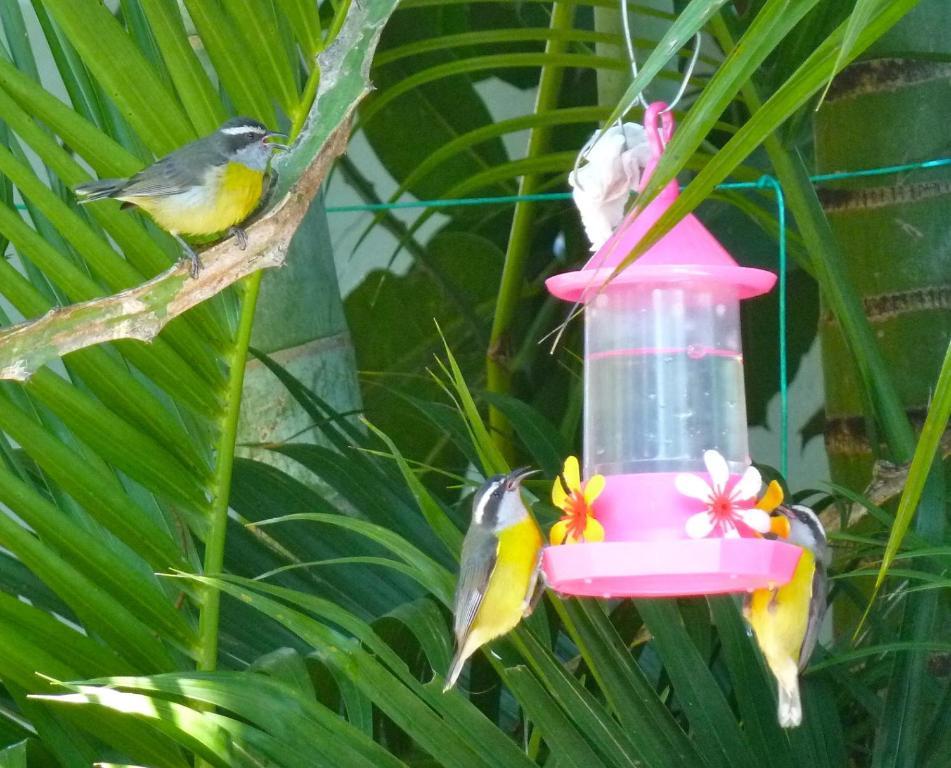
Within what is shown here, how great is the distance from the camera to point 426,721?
58.7 inches

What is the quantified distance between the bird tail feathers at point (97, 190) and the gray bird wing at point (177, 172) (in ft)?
0.04

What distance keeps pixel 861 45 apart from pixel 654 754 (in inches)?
34.1

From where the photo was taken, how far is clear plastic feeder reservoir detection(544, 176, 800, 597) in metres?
1.37

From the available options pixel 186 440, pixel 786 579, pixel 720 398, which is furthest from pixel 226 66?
pixel 786 579

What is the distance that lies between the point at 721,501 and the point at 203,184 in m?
1.06

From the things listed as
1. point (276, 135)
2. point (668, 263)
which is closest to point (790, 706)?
point (668, 263)

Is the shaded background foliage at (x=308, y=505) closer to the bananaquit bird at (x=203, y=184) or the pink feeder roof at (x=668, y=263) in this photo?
the bananaquit bird at (x=203, y=184)

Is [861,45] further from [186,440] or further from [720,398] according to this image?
[186,440]

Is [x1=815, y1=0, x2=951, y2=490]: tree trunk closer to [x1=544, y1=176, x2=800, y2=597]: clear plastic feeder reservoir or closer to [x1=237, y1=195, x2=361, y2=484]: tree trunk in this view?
[x1=544, y1=176, x2=800, y2=597]: clear plastic feeder reservoir

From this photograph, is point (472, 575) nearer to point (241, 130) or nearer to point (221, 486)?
point (221, 486)

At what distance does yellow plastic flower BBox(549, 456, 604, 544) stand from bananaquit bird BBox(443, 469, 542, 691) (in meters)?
0.19

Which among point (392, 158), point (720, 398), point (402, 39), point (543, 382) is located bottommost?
point (543, 382)

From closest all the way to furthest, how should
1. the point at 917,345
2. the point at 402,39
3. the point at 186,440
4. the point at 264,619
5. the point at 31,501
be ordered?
the point at 31,501 → the point at 186,440 → the point at 264,619 → the point at 917,345 → the point at 402,39

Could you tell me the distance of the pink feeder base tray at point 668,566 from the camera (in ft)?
4.40
